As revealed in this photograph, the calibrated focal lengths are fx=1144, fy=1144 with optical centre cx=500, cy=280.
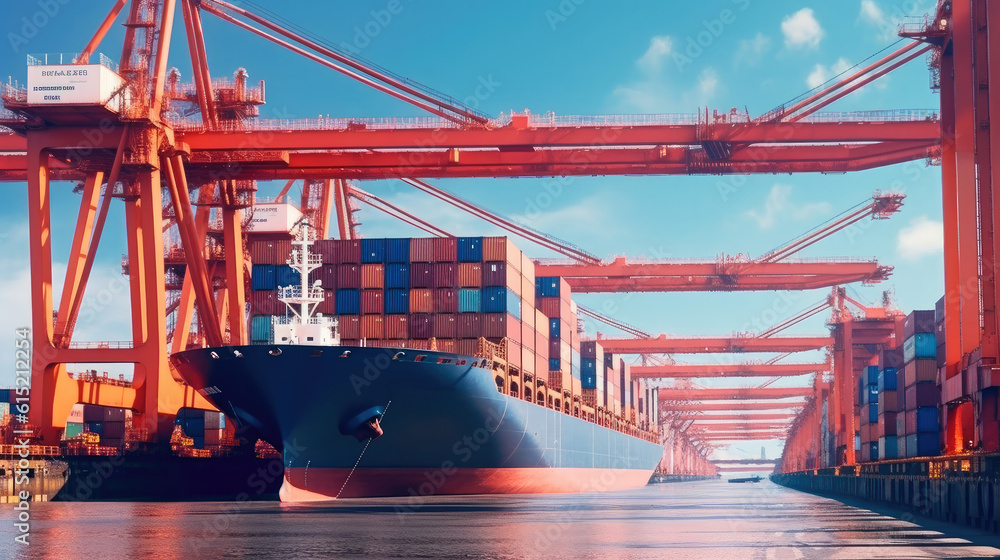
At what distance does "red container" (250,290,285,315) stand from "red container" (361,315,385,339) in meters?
3.22

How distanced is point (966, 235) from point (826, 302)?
4945 centimetres

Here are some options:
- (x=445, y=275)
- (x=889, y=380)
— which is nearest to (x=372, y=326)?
(x=445, y=275)

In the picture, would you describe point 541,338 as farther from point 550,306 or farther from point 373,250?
point 373,250

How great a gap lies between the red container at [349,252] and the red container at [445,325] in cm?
391

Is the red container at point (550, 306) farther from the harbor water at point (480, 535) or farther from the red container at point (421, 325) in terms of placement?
the harbor water at point (480, 535)

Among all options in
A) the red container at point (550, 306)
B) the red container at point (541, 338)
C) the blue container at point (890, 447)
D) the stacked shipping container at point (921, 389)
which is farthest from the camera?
the red container at point (550, 306)

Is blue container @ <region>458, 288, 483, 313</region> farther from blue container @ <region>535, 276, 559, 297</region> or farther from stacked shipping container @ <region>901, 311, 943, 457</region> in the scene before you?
stacked shipping container @ <region>901, 311, 943, 457</region>

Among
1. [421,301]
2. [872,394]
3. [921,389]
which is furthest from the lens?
[872,394]

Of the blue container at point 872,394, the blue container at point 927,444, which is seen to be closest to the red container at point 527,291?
the blue container at point 927,444

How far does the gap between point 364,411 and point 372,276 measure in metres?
7.89

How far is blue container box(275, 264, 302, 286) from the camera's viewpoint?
44.8 meters

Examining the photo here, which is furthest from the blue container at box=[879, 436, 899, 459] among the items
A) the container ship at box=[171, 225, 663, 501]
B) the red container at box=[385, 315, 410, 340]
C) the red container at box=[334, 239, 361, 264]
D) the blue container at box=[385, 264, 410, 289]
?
the red container at box=[334, 239, 361, 264]

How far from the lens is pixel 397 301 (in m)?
44.5

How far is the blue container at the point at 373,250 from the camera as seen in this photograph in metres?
44.9
